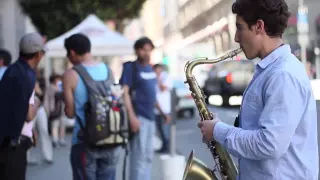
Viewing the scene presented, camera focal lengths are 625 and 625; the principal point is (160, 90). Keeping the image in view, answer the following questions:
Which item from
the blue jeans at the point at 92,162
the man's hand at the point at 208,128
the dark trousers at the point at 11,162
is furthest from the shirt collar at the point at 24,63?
the man's hand at the point at 208,128

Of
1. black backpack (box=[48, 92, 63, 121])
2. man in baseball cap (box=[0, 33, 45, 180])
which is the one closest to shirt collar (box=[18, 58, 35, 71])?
man in baseball cap (box=[0, 33, 45, 180])

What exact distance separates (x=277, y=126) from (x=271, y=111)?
0.21 feet

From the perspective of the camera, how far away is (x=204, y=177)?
3432 mm

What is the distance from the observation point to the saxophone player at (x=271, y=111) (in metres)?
2.54

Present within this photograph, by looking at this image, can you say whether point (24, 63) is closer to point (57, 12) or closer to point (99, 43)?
point (99, 43)

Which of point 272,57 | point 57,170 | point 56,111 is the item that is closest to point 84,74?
point 272,57

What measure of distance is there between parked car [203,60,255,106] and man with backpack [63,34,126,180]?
19.8 m

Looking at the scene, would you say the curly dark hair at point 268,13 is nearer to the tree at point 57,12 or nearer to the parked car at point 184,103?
the parked car at point 184,103

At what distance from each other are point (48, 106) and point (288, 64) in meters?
10.7

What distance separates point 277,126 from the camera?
8.28ft

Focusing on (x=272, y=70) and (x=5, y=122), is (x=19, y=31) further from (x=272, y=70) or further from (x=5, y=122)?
(x=272, y=70)

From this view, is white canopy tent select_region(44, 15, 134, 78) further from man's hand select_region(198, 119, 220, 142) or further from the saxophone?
man's hand select_region(198, 119, 220, 142)

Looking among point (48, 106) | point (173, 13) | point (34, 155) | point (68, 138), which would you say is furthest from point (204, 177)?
point (173, 13)

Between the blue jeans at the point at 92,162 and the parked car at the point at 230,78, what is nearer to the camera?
the blue jeans at the point at 92,162
